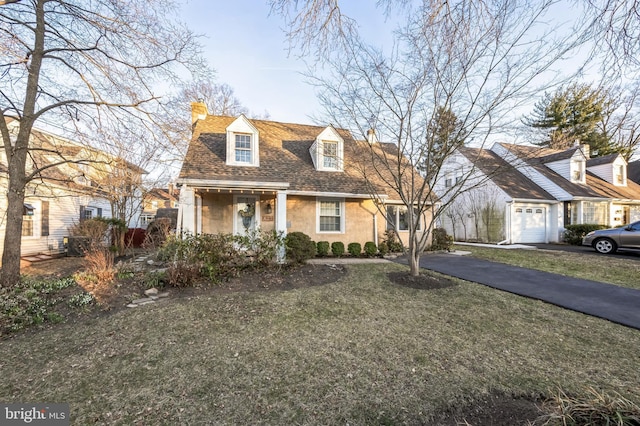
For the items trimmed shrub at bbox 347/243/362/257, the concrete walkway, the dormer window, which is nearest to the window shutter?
trimmed shrub at bbox 347/243/362/257

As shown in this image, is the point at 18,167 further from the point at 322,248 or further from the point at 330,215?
the point at 330,215

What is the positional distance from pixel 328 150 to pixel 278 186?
375 centimetres

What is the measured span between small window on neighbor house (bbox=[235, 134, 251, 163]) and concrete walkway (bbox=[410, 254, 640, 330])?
25.3 feet

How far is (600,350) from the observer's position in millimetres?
3561

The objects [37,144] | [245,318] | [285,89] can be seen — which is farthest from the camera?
[37,144]

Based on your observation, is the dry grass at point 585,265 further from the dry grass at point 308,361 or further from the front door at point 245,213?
the front door at point 245,213

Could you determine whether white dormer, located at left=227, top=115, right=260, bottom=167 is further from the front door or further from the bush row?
the bush row

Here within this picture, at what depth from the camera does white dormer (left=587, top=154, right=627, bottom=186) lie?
1809 centimetres

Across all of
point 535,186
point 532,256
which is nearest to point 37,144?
point 532,256

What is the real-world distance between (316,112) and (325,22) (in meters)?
3.97

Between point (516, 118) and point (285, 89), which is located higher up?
point (285, 89)

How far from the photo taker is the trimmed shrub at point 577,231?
587 inches

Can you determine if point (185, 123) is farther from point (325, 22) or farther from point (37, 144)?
point (325, 22)

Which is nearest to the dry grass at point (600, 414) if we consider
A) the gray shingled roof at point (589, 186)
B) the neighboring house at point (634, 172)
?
the gray shingled roof at point (589, 186)
